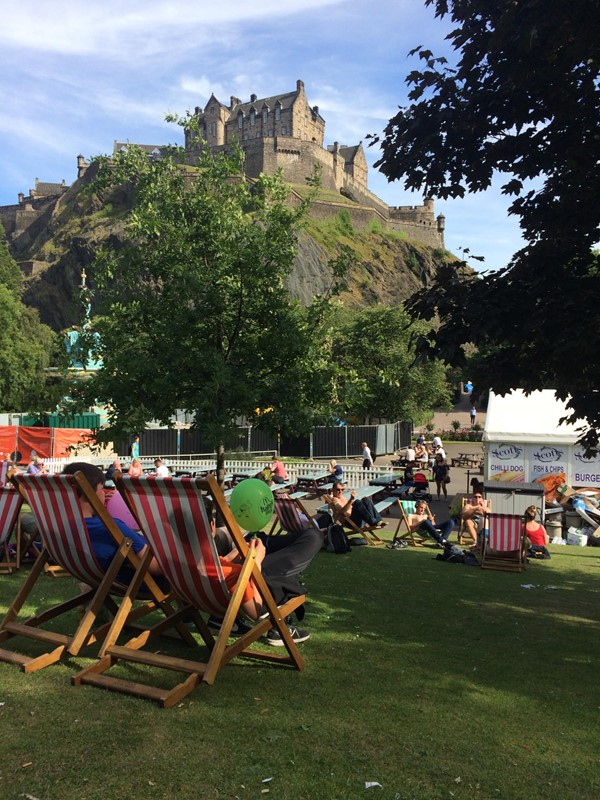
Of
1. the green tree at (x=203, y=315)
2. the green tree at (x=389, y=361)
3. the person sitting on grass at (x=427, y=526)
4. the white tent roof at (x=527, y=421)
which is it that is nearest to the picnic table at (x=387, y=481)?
the white tent roof at (x=527, y=421)

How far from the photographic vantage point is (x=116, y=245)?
7919cm

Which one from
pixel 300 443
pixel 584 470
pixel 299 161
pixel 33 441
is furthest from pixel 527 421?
pixel 299 161

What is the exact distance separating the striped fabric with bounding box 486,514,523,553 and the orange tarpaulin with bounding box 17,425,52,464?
72.5ft

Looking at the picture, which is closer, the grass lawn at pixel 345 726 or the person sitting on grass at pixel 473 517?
the grass lawn at pixel 345 726

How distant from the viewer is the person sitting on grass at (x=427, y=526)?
11805 millimetres

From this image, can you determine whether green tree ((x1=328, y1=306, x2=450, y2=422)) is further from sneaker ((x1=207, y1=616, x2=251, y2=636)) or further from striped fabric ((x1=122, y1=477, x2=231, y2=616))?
striped fabric ((x1=122, y1=477, x2=231, y2=616))

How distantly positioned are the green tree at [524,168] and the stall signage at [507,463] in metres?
10.4

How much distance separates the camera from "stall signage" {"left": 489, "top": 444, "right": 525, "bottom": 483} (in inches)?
721

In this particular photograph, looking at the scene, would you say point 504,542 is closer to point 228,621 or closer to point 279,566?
point 279,566

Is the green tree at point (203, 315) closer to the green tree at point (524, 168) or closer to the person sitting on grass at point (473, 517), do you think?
the green tree at point (524, 168)

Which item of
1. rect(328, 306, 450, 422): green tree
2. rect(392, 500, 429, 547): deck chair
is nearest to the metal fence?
rect(328, 306, 450, 422): green tree

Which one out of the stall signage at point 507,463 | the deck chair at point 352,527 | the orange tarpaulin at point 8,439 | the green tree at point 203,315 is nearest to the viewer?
the green tree at point 203,315

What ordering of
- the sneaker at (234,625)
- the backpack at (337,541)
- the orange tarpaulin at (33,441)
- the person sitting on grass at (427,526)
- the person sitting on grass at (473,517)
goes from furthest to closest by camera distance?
the orange tarpaulin at (33,441), the person sitting on grass at (473,517), the person sitting on grass at (427,526), the backpack at (337,541), the sneaker at (234,625)

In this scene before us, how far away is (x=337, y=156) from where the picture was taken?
11481cm
